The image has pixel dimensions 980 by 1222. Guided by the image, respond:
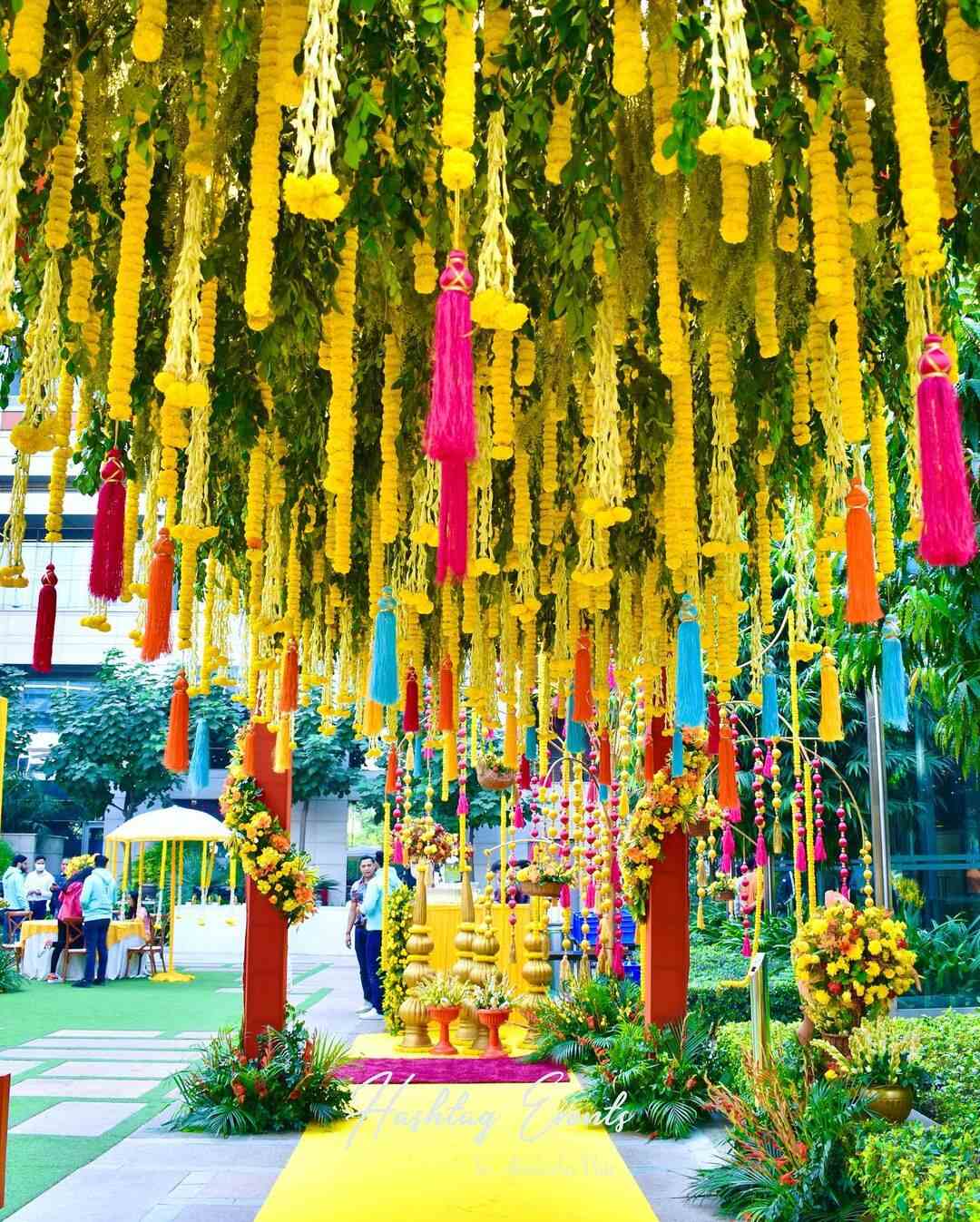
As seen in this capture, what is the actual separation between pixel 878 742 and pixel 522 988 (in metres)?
3.92

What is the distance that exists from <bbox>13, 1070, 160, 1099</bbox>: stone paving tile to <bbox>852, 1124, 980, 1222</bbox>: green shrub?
468cm

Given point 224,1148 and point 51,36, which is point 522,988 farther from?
point 51,36

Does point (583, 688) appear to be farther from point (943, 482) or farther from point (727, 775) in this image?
point (943, 482)

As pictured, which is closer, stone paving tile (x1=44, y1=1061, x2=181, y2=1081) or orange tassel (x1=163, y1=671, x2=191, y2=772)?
orange tassel (x1=163, y1=671, x2=191, y2=772)

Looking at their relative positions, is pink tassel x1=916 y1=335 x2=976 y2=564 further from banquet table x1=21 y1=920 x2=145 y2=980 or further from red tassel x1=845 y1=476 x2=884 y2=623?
banquet table x1=21 y1=920 x2=145 y2=980

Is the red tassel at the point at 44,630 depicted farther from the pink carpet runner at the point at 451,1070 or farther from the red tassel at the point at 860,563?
the pink carpet runner at the point at 451,1070

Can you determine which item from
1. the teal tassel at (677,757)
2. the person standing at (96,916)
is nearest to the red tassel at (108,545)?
the teal tassel at (677,757)

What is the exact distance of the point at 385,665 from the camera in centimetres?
294

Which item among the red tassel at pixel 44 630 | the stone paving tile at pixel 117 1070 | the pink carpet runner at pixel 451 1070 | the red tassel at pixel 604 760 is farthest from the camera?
the stone paving tile at pixel 117 1070

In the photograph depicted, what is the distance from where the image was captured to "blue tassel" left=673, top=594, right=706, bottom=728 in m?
2.87

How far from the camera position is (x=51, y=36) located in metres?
2.05

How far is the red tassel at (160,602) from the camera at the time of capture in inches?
103

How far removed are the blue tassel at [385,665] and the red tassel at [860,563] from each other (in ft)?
3.84

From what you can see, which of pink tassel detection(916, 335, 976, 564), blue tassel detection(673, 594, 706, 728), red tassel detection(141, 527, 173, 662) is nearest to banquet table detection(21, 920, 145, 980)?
red tassel detection(141, 527, 173, 662)
